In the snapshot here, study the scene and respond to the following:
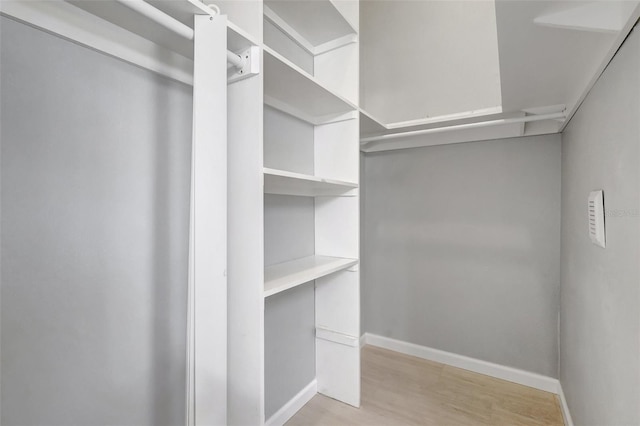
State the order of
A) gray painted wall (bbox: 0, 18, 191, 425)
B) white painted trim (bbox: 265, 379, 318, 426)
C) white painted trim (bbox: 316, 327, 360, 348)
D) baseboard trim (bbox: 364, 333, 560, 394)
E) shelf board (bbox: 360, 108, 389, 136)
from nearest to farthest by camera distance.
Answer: gray painted wall (bbox: 0, 18, 191, 425), white painted trim (bbox: 265, 379, 318, 426), white painted trim (bbox: 316, 327, 360, 348), shelf board (bbox: 360, 108, 389, 136), baseboard trim (bbox: 364, 333, 560, 394)

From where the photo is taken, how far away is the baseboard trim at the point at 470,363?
6.99ft

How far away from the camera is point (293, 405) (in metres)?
1.84

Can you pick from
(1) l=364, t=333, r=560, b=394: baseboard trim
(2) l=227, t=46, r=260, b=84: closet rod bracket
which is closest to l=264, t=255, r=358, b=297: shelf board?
(2) l=227, t=46, r=260, b=84: closet rod bracket

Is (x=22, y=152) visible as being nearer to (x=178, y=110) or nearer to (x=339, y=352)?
(x=178, y=110)

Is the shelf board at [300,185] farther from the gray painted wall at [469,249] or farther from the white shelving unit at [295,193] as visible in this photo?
the gray painted wall at [469,249]

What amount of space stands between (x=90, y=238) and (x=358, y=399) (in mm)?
1712

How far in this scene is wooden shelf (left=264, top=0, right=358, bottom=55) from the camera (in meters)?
Answer: 1.58

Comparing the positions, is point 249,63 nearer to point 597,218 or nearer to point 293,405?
point 597,218

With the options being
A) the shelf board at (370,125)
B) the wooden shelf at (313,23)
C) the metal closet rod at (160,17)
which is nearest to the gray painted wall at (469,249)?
the shelf board at (370,125)

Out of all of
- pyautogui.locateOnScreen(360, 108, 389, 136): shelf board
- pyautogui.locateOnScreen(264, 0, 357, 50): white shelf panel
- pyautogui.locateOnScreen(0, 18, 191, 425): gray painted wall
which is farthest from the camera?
pyautogui.locateOnScreen(360, 108, 389, 136): shelf board

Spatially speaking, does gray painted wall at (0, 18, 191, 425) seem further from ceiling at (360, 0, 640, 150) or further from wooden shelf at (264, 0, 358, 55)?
ceiling at (360, 0, 640, 150)

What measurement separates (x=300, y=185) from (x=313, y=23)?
38.5 inches

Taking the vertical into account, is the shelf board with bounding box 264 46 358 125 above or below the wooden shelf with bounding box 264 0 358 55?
below

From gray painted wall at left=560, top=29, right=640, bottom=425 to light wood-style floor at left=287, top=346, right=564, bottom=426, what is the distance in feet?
1.18
